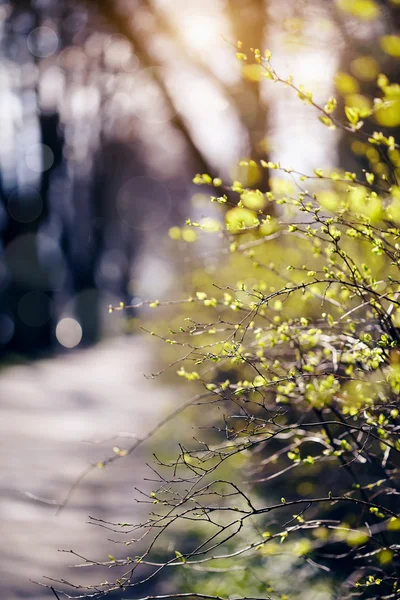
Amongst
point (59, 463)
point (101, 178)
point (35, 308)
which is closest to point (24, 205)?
point (35, 308)

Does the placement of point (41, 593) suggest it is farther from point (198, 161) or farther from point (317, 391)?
point (198, 161)

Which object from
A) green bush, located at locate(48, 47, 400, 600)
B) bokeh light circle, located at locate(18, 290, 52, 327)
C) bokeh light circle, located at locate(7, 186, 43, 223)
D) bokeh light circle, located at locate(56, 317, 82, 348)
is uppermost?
green bush, located at locate(48, 47, 400, 600)

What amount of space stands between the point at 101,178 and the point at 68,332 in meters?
7.43

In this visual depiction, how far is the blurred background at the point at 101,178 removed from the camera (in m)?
4.73

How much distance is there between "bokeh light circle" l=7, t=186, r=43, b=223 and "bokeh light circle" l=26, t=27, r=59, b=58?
479cm

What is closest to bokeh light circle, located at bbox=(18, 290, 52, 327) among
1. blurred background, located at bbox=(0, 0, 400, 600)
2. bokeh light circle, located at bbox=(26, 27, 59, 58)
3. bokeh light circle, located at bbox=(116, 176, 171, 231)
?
blurred background, located at bbox=(0, 0, 400, 600)

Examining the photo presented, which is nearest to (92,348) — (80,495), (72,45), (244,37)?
(72,45)

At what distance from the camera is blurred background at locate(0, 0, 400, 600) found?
4730mm

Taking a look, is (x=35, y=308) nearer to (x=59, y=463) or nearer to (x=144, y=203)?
(x=59, y=463)

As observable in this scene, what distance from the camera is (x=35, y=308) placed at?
70.6 feet

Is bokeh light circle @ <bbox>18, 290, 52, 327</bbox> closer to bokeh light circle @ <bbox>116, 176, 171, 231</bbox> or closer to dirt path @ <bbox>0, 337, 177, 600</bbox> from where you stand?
dirt path @ <bbox>0, 337, 177, 600</bbox>

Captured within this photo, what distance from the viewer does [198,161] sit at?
5.82 m

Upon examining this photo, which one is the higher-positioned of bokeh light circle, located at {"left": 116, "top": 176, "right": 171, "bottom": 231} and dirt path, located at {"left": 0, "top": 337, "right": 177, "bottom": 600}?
dirt path, located at {"left": 0, "top": 337, "right": 177, "bottom": 600}

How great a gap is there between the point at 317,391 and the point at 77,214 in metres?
24.7
